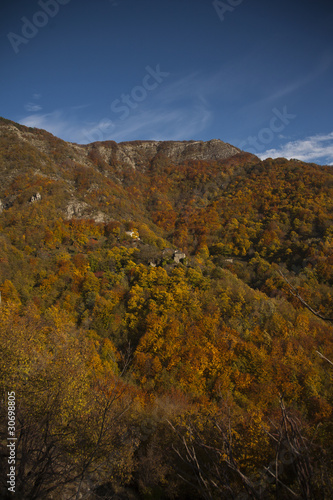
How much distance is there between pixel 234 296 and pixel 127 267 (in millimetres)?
20295

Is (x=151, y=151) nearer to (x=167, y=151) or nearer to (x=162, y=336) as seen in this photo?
(x=167, y=151)

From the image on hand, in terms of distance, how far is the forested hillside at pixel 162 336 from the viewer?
8.07 m

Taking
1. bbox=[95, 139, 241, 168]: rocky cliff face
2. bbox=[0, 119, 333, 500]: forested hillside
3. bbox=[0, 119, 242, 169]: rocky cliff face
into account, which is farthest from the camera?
bbox=[95, 139, 241, 168]: rocky cliff face

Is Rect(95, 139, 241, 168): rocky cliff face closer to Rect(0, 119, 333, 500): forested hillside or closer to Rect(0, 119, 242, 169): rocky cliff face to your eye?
Rect(0, 119, 242, 169): rocky cliff face

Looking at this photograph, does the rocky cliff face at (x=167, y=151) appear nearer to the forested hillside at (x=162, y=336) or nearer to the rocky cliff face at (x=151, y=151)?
the rocky cliff face at (x=151, y=151)

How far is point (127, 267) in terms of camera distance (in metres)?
45.8

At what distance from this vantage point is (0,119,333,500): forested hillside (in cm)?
807

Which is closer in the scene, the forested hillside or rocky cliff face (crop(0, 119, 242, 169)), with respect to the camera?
the forested hillside

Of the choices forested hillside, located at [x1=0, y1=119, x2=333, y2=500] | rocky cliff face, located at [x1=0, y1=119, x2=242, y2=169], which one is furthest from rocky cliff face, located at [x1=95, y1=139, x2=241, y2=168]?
forested hillside, located at [x1=0, y1=119, x2=333, y2=500]

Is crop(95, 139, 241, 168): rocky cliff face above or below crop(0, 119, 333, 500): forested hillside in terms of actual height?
above

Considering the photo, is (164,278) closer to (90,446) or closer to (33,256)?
(33,256)

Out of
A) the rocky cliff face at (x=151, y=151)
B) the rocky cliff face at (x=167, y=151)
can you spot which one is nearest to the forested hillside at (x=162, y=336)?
the rocky cliff face at (x=151, y=151)

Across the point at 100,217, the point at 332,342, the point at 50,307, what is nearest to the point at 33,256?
the point at 50,307

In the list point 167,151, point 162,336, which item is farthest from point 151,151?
point 162,336
